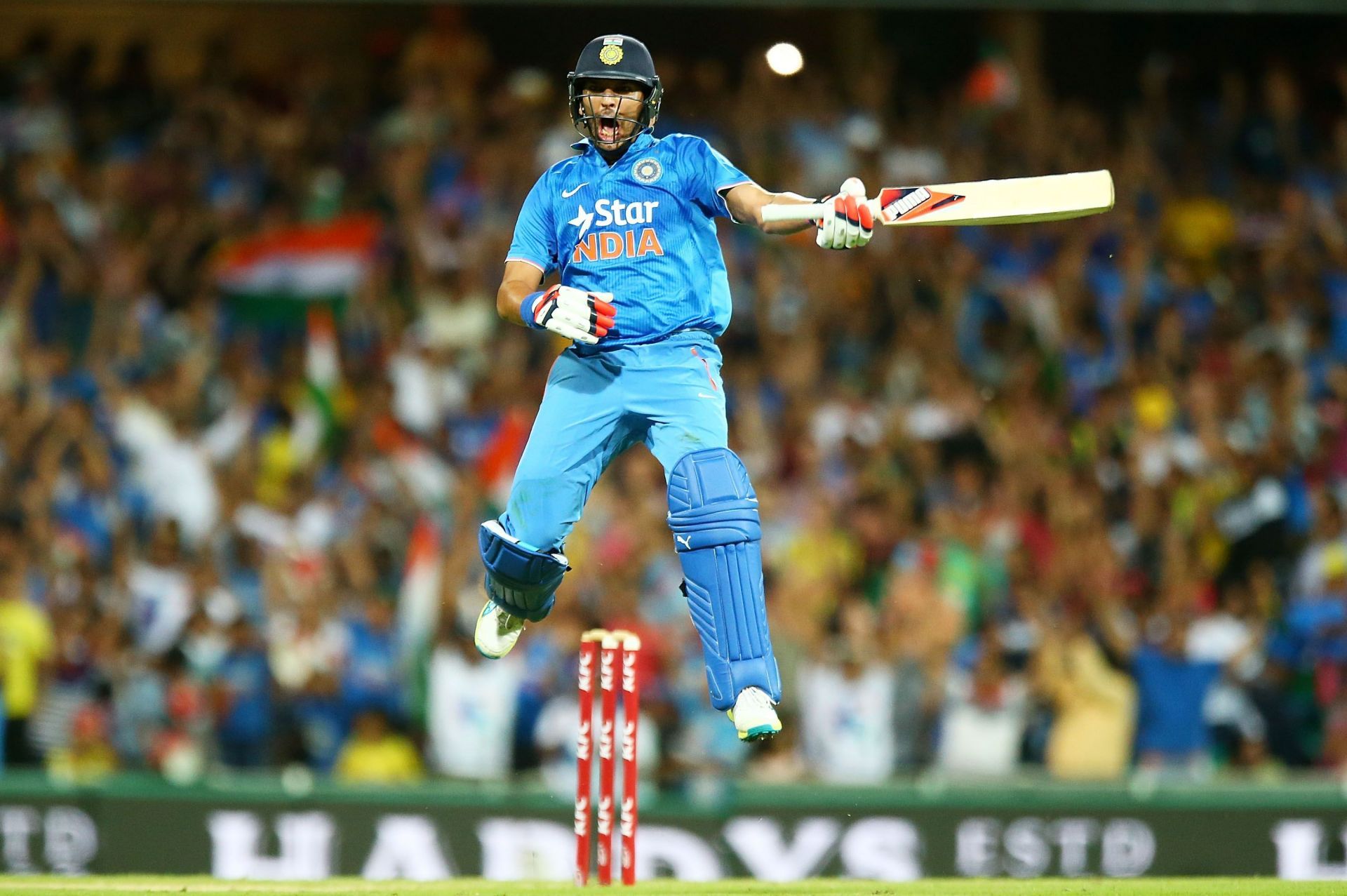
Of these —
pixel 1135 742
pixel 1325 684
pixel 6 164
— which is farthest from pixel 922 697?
pixel 6 164

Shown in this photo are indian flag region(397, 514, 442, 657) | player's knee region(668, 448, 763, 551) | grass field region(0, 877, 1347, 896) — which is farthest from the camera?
indian flag region(397, 514, 442, 657)

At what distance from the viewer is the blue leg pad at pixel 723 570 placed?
22.1 feet

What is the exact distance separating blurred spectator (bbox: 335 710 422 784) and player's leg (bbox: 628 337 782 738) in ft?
15.9

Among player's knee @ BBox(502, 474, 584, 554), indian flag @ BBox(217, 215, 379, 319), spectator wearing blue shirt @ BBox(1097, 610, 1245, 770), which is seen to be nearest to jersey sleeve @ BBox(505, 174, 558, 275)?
player's knee @ BBox(502, 474, 584, 554)

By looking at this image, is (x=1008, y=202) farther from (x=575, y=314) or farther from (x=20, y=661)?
(x=20, y=661)

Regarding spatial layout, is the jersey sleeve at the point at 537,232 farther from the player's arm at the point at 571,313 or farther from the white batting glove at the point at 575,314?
the white batting glove at the point at 575,314

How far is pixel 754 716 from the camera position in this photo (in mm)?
6582

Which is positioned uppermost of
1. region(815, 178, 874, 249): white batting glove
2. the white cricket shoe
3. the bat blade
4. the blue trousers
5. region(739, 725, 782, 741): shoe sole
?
the bat blade

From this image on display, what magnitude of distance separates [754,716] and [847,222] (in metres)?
1.78

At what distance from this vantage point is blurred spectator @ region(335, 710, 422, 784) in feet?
36.9

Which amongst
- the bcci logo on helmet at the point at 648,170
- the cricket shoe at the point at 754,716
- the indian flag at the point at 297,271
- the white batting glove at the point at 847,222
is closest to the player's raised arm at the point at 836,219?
the white batting glove at the point at 847,222

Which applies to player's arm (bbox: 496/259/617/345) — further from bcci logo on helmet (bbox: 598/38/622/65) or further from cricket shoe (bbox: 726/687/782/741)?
cricket shoe (bbox: 726/687/782/741)

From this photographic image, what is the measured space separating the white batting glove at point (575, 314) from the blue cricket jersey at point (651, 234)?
26 cm

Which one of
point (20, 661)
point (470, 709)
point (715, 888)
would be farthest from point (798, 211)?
point (20, 661)
